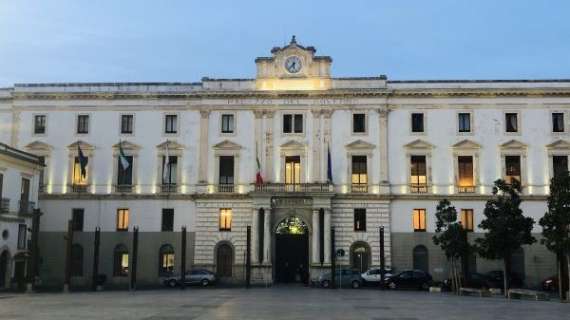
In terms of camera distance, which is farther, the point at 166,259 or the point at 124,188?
the point at 124,188

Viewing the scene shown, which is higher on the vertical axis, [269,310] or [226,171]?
[226,171]

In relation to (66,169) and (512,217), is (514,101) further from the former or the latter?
(66,169)

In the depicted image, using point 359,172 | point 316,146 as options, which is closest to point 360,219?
point 359,172

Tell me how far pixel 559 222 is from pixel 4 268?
3709cm

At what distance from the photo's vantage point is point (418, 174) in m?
56.4

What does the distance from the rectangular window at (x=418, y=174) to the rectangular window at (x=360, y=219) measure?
4595 millimetres

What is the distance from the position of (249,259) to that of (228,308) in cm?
2263

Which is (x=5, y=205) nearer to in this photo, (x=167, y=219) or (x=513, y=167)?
(x=167, y=219)

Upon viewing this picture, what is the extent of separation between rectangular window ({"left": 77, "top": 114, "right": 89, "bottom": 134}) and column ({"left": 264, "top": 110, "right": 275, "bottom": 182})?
16025 mm

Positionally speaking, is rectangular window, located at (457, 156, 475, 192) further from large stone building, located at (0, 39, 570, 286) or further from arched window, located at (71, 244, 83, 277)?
arched window, located at (71, 244, 83, 277)

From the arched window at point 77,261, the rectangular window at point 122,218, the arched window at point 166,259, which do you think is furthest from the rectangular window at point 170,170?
the arched window at point 77,261

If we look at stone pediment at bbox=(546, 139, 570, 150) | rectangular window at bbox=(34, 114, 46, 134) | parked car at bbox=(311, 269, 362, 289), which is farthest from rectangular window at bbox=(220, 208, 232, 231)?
stone pediment at bbox=(546, 139, 570, 150)


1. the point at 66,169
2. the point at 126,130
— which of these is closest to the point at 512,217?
the point at 126,130

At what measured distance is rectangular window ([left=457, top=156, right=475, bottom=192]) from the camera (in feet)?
182
